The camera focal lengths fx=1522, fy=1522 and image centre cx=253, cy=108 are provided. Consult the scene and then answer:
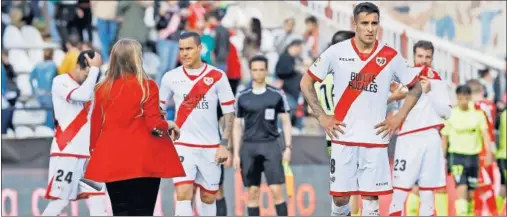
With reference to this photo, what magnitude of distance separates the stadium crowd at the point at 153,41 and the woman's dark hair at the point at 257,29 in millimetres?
16

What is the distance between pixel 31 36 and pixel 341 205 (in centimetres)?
1274

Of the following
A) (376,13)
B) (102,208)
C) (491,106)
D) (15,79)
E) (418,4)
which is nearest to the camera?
(376,13)

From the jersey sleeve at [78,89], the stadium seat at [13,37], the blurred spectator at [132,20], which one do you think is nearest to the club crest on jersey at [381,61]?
the jersey sleeve at [78,89]

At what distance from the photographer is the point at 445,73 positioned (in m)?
27.0

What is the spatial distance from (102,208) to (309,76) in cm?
394

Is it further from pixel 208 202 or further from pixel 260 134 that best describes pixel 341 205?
pixel 260 134

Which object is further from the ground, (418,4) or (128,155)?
(418,4)

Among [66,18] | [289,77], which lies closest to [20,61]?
[66,18]

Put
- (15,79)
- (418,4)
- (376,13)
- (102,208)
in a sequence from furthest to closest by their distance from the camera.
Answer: (418,4)
(15,79)
(102,208)
(376,13)

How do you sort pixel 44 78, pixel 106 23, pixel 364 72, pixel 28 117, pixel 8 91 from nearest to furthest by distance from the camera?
1. pixel 364 72
2. pixel 28 117
3. pixel 44 78
4. pixel 8 91
5. pixel 106 23

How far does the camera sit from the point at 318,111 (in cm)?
1341

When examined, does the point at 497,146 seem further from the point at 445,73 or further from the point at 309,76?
the point at 309,76

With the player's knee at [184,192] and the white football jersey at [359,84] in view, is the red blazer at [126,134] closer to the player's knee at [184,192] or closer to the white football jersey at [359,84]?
the white football jersey at [359,84]

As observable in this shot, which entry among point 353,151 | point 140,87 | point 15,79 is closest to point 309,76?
point 353,151
